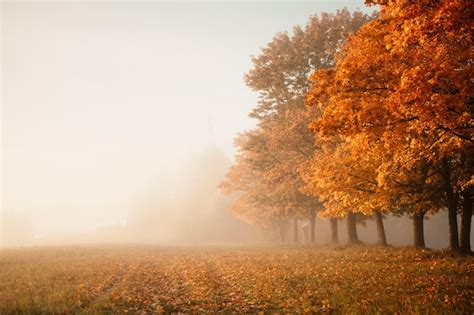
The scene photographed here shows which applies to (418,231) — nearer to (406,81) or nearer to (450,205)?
(450,205)

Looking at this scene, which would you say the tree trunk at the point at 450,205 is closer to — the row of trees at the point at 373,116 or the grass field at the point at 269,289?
the row of trees at the point at 373,116

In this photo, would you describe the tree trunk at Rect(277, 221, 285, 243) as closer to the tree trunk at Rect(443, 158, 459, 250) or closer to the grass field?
the grass field

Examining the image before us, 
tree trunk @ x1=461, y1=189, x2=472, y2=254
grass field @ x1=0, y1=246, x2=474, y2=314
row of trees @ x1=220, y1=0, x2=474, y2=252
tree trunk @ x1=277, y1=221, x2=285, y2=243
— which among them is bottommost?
tree trunk @ x1=277, y1=221, x2=285, y2=243

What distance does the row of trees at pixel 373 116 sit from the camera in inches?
398

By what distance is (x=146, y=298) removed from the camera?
41.0 ft

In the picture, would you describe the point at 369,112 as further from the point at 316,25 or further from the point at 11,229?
the point at 11,229

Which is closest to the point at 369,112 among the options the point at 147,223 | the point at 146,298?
the point at 146,298

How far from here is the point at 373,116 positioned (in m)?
11.6

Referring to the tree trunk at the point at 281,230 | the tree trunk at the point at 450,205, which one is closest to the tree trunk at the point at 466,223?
the tree trunk at the point at 450,205

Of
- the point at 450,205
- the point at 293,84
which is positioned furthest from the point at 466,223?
the point at 293,84

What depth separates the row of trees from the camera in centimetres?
1010

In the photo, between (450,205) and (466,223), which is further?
(450,205)

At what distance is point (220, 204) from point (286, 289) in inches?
2590

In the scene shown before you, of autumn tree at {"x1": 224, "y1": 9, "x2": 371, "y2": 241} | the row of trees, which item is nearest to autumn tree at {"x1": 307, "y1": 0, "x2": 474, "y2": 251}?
the row of trees
